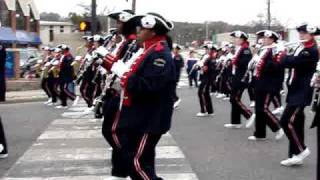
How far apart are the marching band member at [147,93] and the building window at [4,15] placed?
2692cm

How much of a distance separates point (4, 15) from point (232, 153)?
25450mm

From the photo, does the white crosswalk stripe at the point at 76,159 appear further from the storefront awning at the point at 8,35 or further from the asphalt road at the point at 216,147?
the storefront awning at the point at 8,35

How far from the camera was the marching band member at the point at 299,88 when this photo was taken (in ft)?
25.8

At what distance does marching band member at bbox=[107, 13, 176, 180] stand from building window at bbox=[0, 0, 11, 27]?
26.9 metres

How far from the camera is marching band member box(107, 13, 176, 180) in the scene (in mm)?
5359

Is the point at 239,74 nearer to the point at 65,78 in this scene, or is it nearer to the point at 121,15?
the point at 121,15

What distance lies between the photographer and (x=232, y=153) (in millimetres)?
9141

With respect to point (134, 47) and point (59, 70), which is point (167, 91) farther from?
point (59, 70)

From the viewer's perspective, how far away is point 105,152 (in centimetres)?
916

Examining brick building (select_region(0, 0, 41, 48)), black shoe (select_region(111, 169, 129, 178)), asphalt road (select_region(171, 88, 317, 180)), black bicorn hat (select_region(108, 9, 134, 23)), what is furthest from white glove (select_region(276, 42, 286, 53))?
brick building (select_region(0, 0, 41, 48))

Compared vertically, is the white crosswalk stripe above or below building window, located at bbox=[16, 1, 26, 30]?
below

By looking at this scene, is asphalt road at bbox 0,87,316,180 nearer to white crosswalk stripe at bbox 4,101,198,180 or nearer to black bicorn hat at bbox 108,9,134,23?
white crosswalk stripe at bbox 4,101,198,180

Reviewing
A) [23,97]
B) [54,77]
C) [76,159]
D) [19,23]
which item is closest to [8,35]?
[19,23]

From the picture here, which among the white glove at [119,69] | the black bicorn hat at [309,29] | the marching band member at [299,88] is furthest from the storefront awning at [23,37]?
the white glove at [119,69]
